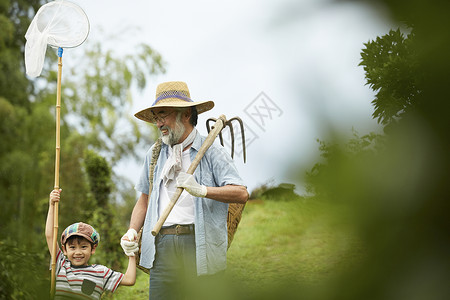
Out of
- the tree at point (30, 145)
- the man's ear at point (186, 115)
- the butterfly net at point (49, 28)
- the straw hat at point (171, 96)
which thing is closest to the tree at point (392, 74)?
the butterfly net at point (49, 28)

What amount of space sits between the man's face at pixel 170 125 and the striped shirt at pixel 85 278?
0.59 m

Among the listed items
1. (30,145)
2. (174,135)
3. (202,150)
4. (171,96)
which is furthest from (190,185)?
(30,145)

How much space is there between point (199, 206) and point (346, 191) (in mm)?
1599

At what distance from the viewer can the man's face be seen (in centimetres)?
194

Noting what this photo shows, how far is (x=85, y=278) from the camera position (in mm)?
1806

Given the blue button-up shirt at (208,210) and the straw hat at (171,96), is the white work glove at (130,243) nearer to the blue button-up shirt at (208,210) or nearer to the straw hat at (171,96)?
the blue button-up shirt at (208,210)

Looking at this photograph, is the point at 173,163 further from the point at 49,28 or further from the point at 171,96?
the point at 49,28

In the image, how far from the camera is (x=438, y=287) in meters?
0.24

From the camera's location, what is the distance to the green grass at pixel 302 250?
26 cm

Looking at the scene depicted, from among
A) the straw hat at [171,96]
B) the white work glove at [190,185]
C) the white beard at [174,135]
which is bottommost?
the white work glove at [190,185]

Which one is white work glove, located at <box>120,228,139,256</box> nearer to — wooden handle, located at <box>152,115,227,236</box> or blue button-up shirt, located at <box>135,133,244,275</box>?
blue button-up shirt, located at <box>135,133,244,275</box>

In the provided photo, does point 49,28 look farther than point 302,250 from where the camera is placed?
Yes

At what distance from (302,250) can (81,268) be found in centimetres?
174

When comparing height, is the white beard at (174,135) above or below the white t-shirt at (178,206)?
above
